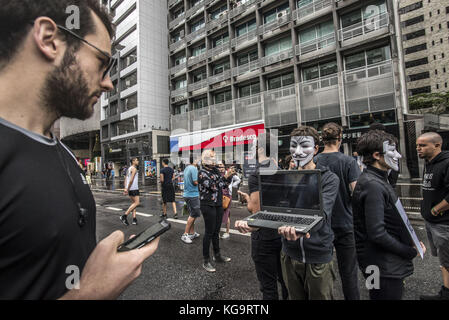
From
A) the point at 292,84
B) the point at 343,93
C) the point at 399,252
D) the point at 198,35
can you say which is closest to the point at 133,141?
the point at 198,35

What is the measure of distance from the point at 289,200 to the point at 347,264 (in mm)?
1213

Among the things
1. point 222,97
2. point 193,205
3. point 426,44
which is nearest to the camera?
point 193,205

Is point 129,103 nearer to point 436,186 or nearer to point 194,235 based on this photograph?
point 194,235

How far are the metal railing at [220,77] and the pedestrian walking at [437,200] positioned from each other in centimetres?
2048

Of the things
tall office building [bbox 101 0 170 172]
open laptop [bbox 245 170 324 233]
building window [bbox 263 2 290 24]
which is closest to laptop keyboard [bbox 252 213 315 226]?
open laptop [bbox 245 170 324 233]

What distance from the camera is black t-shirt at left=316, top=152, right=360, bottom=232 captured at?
2553 millimetres

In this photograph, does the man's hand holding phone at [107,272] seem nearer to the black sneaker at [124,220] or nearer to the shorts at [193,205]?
the shorts at [193,205]

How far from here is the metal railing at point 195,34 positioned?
2413cm

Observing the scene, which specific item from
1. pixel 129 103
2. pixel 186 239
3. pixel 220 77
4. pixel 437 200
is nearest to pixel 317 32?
pixel 220 77

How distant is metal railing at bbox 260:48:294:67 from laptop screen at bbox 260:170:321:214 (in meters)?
18.8

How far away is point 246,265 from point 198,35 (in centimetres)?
2662

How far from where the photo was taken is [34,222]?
60cm
